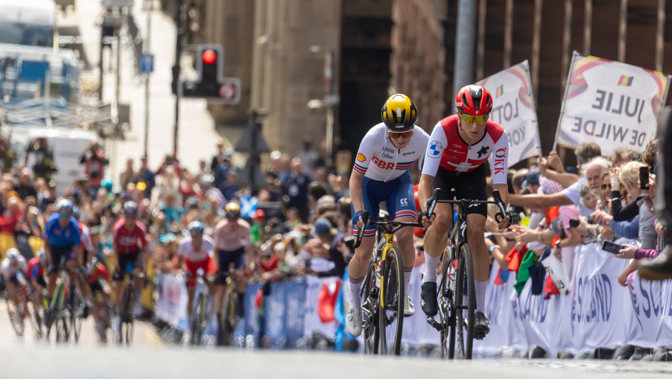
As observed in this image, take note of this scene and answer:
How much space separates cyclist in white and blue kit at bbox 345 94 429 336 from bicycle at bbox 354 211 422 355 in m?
0.13

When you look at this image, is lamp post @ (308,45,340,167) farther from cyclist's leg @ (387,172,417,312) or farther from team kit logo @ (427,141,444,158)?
team kit logo @ (427,141,444,158)

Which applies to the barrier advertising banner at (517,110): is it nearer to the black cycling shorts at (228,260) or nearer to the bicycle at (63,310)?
the black cycling shorts at (228,260)

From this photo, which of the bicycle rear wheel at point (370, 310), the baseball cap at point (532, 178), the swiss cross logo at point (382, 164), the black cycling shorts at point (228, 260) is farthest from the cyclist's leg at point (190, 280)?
the swiss cross logo at point (382, 164)

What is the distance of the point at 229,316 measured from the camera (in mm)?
22781

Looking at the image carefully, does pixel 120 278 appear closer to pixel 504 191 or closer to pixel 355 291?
pixel 355 291

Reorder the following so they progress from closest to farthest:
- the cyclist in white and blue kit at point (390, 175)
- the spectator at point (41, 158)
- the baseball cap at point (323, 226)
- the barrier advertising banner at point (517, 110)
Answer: the cyclist in white and blue kit at point (390, 175) → the barrier advertising banner at point (517, 110) → the baseball cap at point (323, 226) → the spectator at point (41, 158)

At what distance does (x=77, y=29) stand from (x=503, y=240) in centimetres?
7328

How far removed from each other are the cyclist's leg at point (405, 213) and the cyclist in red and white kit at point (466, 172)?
38cm

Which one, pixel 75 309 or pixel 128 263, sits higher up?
pixel 128 263

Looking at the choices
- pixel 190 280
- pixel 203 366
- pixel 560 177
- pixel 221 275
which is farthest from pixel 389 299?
pixel 190 280

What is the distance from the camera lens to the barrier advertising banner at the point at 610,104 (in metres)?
15.1

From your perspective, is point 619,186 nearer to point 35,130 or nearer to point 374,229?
point 374,229

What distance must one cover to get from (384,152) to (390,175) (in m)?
0.25

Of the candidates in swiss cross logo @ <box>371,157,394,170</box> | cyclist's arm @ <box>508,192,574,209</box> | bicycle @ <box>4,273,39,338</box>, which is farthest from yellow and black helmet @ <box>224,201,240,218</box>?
swiss cross logo @ <box>371,157,394,170</box>
